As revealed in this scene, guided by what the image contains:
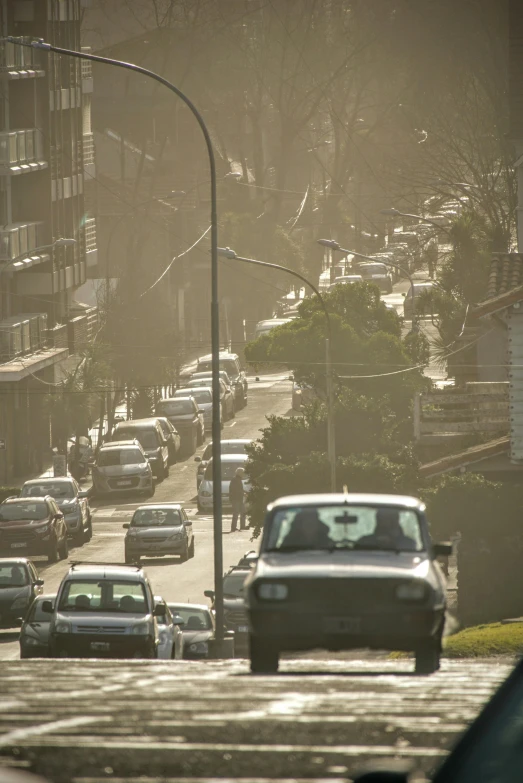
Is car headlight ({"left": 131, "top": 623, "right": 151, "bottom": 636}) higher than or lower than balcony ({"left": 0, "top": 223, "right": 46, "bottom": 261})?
lower

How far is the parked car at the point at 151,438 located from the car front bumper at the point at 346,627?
1733 inches

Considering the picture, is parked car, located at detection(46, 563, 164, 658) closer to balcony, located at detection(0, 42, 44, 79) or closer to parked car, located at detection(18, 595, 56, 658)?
parked car, located at detection(18, 595, 56, 658)

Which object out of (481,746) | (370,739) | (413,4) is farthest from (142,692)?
(413,4)

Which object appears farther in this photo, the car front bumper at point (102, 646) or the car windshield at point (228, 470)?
the car windshield at point (228, 470)

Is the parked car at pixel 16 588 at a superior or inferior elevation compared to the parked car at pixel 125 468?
superior

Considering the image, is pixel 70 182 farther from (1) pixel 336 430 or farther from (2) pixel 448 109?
(1) pixel 336 430

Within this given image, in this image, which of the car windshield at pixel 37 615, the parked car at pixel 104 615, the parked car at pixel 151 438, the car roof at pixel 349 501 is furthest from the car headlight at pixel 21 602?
the parked car at pixel 151 438

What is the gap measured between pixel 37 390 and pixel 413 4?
862 inches

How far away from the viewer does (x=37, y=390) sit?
200ft

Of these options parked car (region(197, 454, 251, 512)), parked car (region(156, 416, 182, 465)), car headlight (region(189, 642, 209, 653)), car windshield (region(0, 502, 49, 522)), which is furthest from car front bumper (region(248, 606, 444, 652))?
Answer: parked car (region(156, 416, 182, 465))

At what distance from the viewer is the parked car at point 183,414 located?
198 feet

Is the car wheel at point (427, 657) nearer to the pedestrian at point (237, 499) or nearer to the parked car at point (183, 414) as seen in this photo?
the pedestrian at point (237, 499)

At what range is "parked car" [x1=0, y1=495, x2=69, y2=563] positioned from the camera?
40.3 meters

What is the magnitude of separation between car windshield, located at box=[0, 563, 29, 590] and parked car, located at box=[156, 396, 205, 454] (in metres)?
28.3
